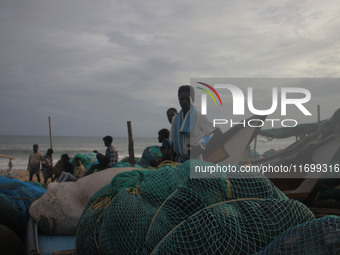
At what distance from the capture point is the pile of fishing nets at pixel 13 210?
2.88 metres

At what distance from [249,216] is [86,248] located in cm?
125

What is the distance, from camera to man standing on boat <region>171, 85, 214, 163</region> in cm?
424

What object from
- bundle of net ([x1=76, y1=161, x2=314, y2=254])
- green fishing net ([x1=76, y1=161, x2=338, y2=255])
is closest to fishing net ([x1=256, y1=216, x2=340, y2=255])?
green fishing net ([x1=76, y1=161, x2=338, y2=255])

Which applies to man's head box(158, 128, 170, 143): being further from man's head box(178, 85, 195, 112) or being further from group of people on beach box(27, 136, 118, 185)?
man's head box(178, 85, 195, 112)

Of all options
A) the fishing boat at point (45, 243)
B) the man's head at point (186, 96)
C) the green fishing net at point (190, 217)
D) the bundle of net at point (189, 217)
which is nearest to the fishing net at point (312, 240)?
the green fishing net at point (190, 217)

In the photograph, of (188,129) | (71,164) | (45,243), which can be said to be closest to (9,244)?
(45,243)

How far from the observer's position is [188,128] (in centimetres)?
427

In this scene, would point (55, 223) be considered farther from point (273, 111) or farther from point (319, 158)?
point (319, 158)

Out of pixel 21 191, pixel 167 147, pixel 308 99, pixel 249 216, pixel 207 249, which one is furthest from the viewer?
pixel 167 147

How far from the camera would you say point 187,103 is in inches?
171

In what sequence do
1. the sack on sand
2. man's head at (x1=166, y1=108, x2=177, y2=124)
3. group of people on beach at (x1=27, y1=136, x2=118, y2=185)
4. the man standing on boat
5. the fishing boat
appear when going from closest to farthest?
A: 1. the fishing boat
2. the sack on sand
3. the man standing on boat
4. man's head at (x1=166, y1=108, x2=177, y2=124)
5. group of people on beach at (x1=27, y1=136, x2=118, y2=185)

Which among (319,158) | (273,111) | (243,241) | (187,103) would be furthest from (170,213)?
(319,158)

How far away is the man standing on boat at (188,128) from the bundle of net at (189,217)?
1.67m

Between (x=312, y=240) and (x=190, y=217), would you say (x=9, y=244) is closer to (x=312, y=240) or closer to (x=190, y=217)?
Answer: (x=190, y=217)
